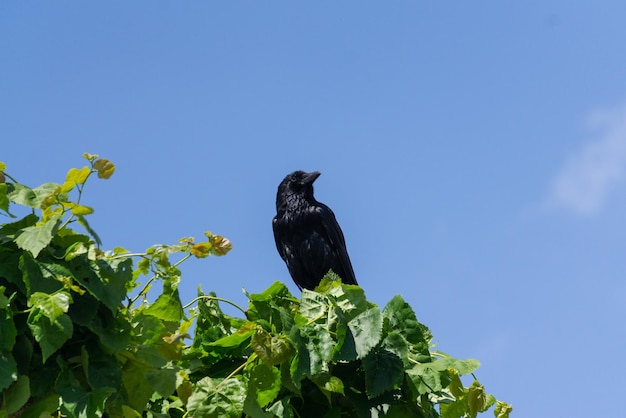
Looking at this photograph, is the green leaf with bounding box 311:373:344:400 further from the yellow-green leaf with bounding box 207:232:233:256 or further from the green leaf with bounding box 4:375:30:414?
the green leaf with bounding box 4:375:30:414

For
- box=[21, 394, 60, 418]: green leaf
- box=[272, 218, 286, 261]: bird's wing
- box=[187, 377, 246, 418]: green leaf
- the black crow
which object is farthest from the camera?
box=[272, 218, 286, 261]: bird's wing

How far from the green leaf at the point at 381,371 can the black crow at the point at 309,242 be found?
13.6ft

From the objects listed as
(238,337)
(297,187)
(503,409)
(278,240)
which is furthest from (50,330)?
(297,187)

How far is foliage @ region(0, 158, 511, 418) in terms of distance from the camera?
2.49 meters

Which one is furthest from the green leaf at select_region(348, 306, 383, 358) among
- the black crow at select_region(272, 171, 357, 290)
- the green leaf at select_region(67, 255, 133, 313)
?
the black crow at select_region(272, 171, 357, 290)

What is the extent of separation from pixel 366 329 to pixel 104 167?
1.09 m

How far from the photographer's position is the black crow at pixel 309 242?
7.41m

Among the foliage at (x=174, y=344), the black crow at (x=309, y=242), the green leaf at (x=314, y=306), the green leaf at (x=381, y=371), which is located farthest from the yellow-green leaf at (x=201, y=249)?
the black crow at (x=309, y=242)

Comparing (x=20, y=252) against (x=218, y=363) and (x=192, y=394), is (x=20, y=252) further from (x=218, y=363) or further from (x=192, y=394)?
(x=218, y=363)

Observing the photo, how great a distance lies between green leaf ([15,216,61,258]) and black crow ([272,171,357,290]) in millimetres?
4957

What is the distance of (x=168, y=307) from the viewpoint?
288cm

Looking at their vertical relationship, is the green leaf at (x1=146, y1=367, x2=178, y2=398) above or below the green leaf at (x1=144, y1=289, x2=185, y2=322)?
below

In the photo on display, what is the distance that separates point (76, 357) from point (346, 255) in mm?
5038

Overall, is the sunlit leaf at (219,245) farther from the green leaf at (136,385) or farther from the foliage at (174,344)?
the green leaf at (136,385)
